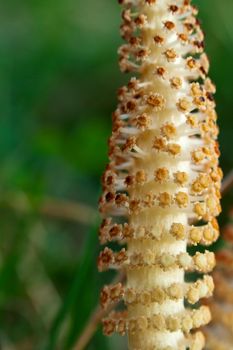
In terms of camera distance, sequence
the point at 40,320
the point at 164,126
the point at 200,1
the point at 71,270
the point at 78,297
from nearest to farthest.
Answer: the point at 164,126 → the point at 78,297 → the point at 40,320 → the point at 71,270 → the point at 200,1

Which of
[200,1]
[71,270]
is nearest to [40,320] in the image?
[71,270]

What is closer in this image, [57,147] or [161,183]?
[161,183]

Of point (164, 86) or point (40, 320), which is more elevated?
point (164, 86)

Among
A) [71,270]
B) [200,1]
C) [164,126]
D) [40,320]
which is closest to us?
[164,126]

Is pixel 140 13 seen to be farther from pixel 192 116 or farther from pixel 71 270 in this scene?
pixel 71 270

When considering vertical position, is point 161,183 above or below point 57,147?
below

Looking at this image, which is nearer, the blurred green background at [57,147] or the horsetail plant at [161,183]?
the horsetail plant at [161,183]
